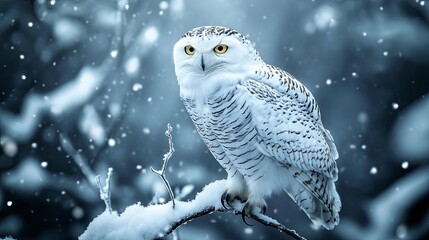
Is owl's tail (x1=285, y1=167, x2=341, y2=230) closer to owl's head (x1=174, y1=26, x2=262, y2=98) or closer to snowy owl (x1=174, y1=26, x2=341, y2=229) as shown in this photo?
snowy owl (x1=174, y1=26, x2=341, y2=229)

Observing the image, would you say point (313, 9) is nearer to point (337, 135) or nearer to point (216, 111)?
point (337, 135)

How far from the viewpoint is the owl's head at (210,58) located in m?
1.32

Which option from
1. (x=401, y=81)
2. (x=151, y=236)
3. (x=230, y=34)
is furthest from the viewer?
(x=401, y=81)

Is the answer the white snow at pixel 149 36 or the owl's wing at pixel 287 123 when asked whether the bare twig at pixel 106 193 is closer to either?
the owl's wing at pixel 287 123

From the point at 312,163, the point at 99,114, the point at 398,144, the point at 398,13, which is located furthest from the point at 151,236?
the point at 398,13

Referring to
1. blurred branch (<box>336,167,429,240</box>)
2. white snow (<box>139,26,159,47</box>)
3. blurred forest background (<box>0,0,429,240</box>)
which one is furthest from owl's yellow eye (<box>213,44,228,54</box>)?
blurred branch (<box>336,167,429,240</box>)

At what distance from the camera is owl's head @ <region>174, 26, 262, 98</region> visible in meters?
1.32

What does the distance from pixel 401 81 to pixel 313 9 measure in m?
0.51

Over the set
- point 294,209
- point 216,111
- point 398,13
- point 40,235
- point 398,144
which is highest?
point 398,13

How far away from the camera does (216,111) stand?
1316mm

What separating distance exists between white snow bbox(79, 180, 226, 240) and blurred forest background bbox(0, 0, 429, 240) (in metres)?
1.10

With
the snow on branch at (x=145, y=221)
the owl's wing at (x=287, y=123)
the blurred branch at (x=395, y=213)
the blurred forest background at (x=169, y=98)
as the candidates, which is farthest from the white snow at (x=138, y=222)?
the blurred branch at (x=395, y=213)

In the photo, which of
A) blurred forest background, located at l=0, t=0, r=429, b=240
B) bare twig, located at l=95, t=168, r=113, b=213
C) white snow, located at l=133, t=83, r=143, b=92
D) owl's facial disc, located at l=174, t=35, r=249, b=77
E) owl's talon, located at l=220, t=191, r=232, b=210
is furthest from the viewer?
white snow, located at l=133, t=83, r=143, b=92

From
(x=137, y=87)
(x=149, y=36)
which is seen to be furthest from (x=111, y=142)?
(x=149, y=36)
